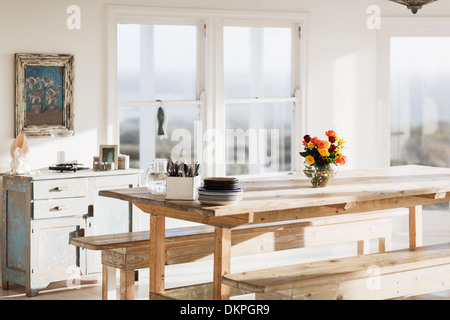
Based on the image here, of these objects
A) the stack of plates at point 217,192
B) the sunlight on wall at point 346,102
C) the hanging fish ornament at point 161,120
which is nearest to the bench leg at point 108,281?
the stack of plates at point 217,192

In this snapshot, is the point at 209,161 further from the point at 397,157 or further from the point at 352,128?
the point at 397,157

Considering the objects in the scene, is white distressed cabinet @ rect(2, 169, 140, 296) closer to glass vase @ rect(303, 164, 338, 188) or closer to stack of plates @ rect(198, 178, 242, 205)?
glass vase @ rect(303, 164, 338, 188)

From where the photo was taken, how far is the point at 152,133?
7.12m

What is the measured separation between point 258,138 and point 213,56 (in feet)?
3.01

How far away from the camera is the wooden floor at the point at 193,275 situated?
19.6 ft

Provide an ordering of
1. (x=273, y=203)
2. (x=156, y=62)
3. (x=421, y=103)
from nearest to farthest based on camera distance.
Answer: (x=273, y=203), (x=156, y=62), (x=421, y=103)

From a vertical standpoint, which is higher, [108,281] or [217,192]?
[217,192]

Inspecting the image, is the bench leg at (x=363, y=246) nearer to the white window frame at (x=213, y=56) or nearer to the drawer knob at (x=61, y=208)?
the white window frame at (x=213, y=56)

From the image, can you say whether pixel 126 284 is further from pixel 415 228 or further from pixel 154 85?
pixel 154 85

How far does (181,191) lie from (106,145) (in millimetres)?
2294

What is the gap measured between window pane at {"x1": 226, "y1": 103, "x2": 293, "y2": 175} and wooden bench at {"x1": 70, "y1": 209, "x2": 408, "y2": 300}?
1.69 meters

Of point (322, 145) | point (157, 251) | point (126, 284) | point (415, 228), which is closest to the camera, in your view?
point (157, 251)

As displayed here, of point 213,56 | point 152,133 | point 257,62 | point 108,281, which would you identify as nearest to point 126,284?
point 108,281

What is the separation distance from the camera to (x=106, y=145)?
254 inches
